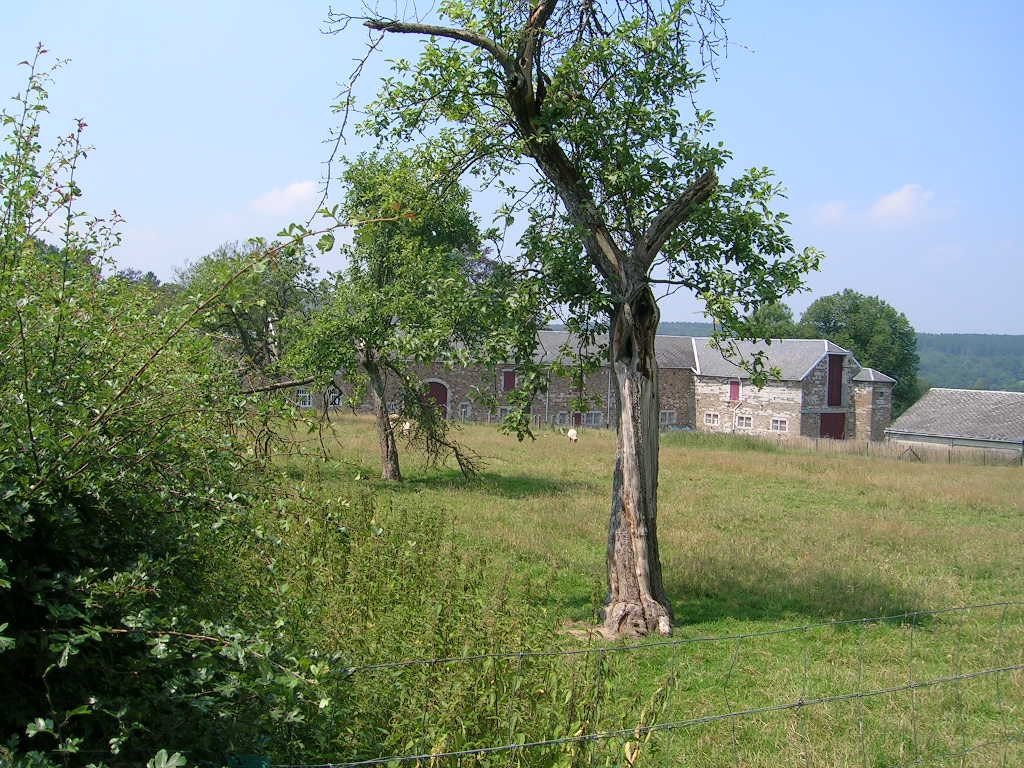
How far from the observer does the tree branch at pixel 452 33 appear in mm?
9672

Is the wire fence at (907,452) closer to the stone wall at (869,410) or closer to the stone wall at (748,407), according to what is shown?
the stone wall at (748,407)

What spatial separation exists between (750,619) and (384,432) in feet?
42.9

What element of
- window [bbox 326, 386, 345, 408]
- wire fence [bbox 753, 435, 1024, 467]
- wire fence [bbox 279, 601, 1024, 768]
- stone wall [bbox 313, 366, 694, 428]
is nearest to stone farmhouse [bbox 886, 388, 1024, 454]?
wire fence [bbox 753, 435, 1024, 467]

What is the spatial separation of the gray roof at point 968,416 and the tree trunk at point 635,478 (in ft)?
149

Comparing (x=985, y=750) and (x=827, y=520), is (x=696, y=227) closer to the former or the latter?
(x=985, y=750)

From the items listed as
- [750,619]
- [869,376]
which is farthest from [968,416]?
[750,619]

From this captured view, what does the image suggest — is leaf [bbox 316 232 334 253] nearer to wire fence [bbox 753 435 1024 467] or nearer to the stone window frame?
wire fence [bbox 753 435 1024 467]

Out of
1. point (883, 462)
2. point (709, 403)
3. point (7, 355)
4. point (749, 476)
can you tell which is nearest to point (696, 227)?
point (7, 355)

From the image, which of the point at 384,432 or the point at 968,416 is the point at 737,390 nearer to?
the point at 968,416

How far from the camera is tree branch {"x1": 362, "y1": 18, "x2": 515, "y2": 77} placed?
31.7 ft

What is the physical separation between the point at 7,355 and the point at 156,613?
117cm

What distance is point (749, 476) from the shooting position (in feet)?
89.8

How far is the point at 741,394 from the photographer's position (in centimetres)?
5666

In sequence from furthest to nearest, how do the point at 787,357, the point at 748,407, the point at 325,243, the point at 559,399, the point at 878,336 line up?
1. the point at 878,336
2. the point at 787,357
3. the point at 748,407
4. the point at 559,399
5. the point at 325,243
